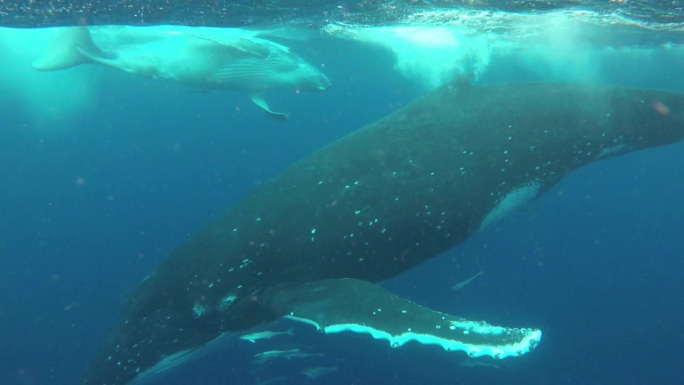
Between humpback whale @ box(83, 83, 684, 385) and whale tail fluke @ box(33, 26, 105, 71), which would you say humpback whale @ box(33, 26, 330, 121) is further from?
humpback whale @ box(83, 83, 684, 385)

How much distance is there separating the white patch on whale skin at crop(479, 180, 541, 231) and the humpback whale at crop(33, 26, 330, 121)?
7082mm

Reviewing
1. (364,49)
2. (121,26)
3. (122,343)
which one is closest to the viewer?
(122,343)

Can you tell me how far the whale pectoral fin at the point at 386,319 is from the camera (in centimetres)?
433

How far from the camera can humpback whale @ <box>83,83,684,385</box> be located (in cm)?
571

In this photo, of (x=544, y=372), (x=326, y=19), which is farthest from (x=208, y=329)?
(x=544, y=372)

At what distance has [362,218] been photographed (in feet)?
20.0

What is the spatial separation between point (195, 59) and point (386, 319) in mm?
10869

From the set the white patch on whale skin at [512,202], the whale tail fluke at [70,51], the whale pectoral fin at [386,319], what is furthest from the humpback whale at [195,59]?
the whale pectoral fin at [386,319]

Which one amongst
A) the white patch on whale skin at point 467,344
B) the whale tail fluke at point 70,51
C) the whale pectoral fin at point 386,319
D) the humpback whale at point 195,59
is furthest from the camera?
the whale tail fluke at point 70,51

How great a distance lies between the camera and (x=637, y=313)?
73.7ft

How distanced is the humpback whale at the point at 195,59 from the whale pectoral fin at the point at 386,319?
7.67 metres

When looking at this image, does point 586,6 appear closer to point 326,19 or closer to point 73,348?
point 326,19

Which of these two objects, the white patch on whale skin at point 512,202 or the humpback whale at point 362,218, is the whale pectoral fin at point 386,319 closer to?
the humpback whale at point 362,218

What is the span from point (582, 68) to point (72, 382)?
147 ft
